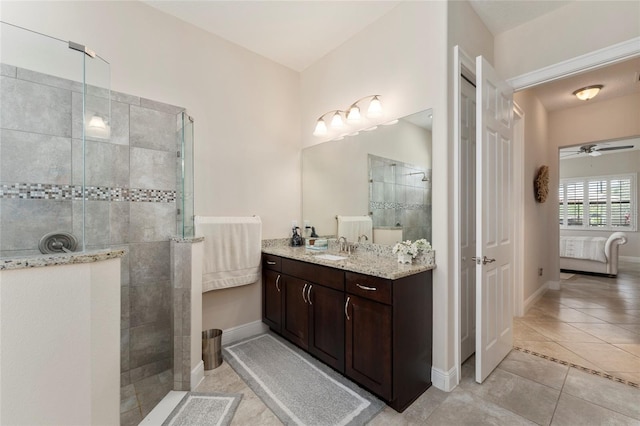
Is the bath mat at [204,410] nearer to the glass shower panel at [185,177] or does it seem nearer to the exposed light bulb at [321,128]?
the glass shower panel at [185,177]

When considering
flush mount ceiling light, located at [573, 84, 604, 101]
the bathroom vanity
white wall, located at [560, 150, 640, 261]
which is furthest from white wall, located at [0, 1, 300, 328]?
white wall, located at [560, 150, 640, 261]

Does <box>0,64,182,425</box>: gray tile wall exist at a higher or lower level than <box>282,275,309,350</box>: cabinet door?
higher

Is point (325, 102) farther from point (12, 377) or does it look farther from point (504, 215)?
point (12, 377)

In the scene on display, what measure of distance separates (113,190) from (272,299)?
1664 millimetres

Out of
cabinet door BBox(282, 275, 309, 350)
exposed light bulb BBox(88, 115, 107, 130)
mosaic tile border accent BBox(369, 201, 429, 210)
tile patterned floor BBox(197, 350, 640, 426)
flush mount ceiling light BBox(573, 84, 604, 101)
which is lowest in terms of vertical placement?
tile patterned floor BBox(197, 350, 640, 426)

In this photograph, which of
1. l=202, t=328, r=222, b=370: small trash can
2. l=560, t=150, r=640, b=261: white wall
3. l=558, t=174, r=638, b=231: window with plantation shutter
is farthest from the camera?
l=558, t=174, r=638, b=231: window with plantation shutter

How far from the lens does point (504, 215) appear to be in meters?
2.30

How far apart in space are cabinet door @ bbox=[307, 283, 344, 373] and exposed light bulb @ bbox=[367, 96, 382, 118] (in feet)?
5.27

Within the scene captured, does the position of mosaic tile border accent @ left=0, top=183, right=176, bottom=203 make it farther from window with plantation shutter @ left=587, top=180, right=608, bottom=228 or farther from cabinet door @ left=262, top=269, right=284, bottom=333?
window with plantation shutter @ left=587, top=180, right=608, bottom=228

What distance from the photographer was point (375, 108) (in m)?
2.41

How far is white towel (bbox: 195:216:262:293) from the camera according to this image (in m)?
2.45

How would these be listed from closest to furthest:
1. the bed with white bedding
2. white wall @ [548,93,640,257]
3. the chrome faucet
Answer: the chrome faucet < white wall @ [548,93,640,257] < the bed with white bedding

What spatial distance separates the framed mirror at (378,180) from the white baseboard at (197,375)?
5.41 ft

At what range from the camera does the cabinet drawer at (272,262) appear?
103 inches
